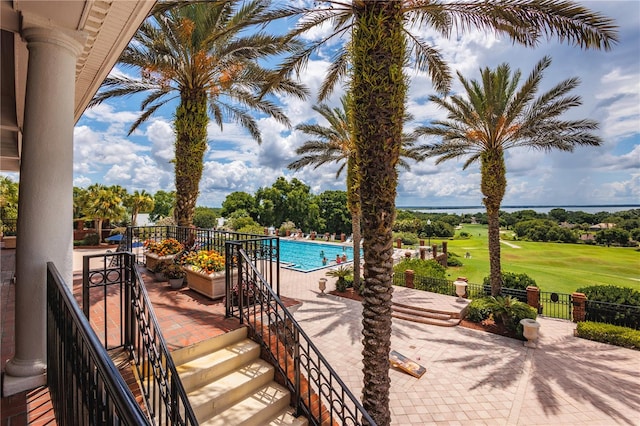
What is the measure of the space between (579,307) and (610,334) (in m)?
1.55

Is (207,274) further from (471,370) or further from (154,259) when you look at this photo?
(471,370)

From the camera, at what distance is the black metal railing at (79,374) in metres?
1.20

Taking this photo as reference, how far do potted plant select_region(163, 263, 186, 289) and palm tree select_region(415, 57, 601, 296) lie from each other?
12018 mm

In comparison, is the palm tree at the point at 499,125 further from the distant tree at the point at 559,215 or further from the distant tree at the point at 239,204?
the distant tree at the point at 559,215

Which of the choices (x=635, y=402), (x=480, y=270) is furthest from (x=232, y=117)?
(x=480, y=270)

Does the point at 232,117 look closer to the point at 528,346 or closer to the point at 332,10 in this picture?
the point at 332,10

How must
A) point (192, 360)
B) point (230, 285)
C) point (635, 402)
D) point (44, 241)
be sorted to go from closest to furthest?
point (44, 241) < point (192, 360) < point (230, 285) < point (635, 402)

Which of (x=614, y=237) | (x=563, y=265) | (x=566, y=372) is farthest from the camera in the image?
(x=614, y=237)

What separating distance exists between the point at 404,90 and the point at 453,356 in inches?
308

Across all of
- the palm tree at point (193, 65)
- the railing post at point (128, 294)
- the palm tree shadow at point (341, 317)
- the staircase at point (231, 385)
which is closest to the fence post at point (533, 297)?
the palm tree shadow at point (341, 317)

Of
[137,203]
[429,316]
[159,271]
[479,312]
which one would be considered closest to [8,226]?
[137,203]

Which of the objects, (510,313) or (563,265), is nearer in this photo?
(510,313)

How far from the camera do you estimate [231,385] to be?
157 inches

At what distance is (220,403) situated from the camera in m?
3.78
